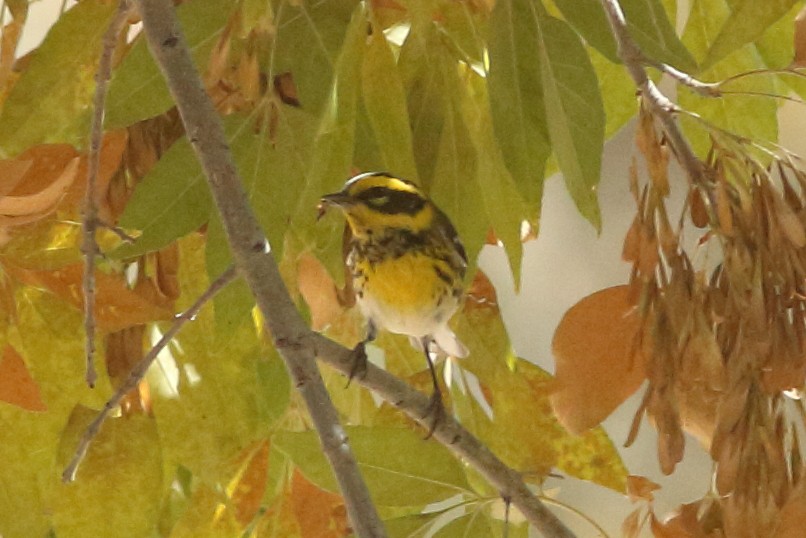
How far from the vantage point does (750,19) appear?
1.28ft

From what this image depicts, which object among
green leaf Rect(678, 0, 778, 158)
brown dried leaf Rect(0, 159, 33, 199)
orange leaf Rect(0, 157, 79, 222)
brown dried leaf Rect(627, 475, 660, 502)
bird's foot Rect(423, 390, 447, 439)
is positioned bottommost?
brown dried leaf Rect(627, 475, 660, 502)

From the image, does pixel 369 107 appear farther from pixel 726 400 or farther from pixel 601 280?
pixel 601 280

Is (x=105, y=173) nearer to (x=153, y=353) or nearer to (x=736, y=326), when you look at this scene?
(x=153, y=353)

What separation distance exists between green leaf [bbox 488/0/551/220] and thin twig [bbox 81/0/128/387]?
5.7 inches

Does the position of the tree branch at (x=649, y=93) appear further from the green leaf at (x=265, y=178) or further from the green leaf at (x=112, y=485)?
the green leaf at (x=112, y=485)

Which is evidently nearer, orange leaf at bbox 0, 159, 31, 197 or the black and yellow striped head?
orange leaf at bbox 0, 159, 31, 197

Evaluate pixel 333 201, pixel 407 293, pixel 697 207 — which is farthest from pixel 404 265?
pixel 697 207

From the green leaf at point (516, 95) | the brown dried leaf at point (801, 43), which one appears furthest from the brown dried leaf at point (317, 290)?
the brown dried leaf at point (801, 43)

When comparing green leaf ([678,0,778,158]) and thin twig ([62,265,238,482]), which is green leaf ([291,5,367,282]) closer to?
thin twig ([62,265,238,482])

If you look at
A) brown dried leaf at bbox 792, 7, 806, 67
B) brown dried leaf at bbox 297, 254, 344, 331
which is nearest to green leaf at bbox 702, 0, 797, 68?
brown dried leaf at bbox 792, 7, 806, 67

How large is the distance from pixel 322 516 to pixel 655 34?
0.26 metres

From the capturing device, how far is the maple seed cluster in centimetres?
35

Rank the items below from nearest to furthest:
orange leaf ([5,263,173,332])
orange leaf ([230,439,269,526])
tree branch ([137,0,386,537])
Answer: tree branch ([137,0,386,537])
orange leaf ([5,263,173,332])
orange leaf ([230,439,269,526])

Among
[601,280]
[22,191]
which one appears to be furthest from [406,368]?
[601,280]
